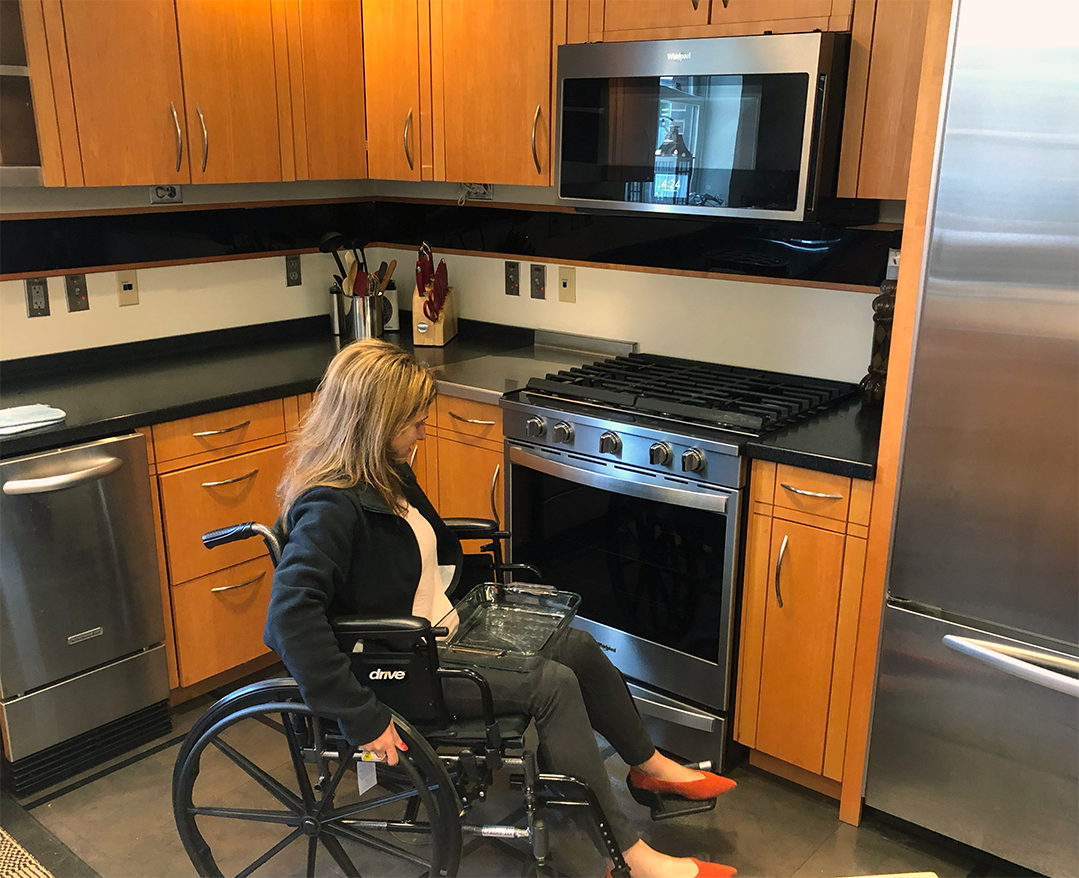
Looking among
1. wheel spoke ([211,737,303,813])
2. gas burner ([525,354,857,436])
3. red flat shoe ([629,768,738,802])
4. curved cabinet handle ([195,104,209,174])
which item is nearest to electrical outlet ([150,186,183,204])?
curved cabinet handle ([195,104,209,174])

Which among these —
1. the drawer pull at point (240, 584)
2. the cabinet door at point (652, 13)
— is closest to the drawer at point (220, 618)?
the drawer pull at point (240, 584)

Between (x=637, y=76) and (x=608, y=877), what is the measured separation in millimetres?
1834

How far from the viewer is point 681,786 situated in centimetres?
212

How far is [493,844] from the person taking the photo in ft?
7.14

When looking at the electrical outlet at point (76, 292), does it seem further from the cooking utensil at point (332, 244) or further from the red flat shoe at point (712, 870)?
the red flat shoe at point (712, 870)

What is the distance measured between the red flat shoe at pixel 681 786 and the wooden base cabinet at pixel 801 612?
269mm

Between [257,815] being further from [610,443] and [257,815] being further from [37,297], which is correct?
[37,297]

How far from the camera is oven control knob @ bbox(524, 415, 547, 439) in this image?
2.53m

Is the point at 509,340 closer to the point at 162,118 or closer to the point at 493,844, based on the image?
the point at 162,118

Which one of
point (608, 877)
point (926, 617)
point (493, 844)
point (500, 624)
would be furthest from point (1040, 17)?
point (493, 844)

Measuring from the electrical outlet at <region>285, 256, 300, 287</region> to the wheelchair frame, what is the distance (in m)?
1.77

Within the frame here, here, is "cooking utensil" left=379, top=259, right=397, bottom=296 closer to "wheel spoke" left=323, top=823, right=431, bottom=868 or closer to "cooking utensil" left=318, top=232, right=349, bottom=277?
"cooking utensil" left=318, top=232, right=349, bottom=277

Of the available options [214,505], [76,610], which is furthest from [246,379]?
[76,610]

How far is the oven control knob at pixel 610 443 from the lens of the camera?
7.75 ft
